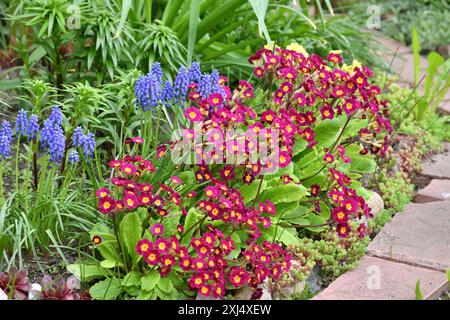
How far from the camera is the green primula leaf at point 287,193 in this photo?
3.17 metres

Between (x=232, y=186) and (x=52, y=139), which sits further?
(x=232, y=186)

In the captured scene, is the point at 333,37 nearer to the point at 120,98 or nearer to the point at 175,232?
the point at 120,98

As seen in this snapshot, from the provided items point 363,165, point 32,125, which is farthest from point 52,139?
point 363,165

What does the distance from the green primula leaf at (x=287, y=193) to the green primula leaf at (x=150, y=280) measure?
637mm

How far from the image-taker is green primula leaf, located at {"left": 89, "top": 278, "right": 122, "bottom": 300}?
2.77 m

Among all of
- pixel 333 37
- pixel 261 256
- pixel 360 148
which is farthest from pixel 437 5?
pixel 261 256

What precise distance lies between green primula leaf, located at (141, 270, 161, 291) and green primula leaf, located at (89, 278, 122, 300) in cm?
11

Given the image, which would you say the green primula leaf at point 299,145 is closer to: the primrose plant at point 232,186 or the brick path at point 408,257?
the primrose plant at point 232,186

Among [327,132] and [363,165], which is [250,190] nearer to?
[327,132]

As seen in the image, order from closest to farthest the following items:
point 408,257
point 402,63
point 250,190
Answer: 1. point 250,190
2. point 408,257
3. point 402,63

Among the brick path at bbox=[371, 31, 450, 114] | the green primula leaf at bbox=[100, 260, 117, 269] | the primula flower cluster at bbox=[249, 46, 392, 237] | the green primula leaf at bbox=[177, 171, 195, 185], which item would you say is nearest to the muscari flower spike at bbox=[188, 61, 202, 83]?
the primula flower cluster at bbox=[249, 46, 392, 237]

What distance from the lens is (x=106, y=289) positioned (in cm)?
278

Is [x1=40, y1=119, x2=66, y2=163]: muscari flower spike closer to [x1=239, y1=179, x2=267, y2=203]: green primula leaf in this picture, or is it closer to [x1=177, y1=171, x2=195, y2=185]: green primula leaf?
[x1=177, y1=171, x2=195, y2=185]: green primula leaf

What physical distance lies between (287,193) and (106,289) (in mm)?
823
